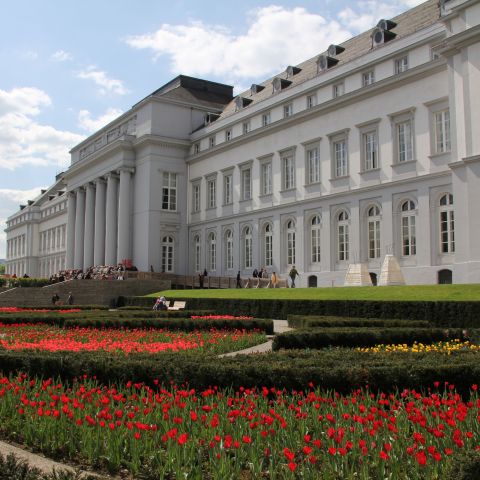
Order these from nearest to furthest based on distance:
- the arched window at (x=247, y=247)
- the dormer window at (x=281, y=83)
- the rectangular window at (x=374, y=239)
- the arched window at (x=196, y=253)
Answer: the rectangular window at (x=374, y=239), the dormer window at (x=281, y=83), the arched window at (x=247, y=247), the arched window at (x=196, y=253)

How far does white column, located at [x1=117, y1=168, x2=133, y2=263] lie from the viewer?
58.5 m

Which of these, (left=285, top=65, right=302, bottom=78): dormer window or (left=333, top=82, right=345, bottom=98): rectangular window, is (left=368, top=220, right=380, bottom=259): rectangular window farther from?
(left=285, top=65, right=302, bottom=78): dormer window

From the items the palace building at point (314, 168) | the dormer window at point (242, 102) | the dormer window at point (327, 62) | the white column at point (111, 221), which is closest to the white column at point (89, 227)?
the palace building at point (314, 168)

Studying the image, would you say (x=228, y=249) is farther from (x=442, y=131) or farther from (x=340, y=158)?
(x=442, y=131)

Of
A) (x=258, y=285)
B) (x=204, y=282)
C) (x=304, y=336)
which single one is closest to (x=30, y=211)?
(x=204, y=282)

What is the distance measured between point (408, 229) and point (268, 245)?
573 inches

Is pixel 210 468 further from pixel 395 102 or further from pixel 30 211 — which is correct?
pixel 30 211

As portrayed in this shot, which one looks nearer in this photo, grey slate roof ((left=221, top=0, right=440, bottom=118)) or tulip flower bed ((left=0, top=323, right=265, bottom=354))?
tulip flower bed ((left=0, top=323, right=265, bottom=354))

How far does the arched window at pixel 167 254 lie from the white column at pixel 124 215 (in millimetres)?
3695

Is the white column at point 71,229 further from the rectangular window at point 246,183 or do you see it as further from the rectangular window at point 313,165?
the rectangular window at point 313,165

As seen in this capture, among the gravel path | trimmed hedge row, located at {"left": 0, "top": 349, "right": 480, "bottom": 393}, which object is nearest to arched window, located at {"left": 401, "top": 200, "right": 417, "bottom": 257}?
trimmed hedge row, located at {"left": 0, "top": 349, "right": 480, "bottom": 393}

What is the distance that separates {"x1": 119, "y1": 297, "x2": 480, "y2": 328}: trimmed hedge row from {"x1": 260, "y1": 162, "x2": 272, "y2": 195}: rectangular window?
1820 cm

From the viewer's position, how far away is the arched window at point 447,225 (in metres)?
33.8

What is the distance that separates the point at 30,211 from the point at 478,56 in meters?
98.2
